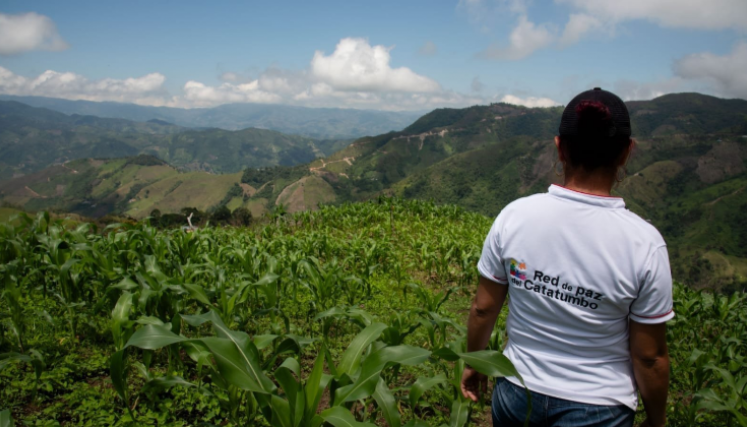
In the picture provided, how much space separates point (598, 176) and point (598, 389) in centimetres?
80

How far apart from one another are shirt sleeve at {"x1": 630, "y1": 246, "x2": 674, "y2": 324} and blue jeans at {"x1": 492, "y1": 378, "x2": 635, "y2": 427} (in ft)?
1.25

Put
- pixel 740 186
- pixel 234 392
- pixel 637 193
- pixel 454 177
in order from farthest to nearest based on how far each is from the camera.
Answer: pixel 454 177 < pixel 637 193 < pixel 740 186 < pixel 234 392

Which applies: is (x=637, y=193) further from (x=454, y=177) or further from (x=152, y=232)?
(x=152, y=232)

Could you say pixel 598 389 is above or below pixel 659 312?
below

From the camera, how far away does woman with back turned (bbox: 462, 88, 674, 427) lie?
4.40 feet

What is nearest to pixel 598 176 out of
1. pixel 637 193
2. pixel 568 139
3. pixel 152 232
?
pixel 568 139

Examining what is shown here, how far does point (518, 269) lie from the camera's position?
5.06ft

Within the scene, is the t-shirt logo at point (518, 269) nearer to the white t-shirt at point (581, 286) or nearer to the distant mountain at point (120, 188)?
the white t-shirt at point (581, 286)

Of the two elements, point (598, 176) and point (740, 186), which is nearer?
point (598, 176)

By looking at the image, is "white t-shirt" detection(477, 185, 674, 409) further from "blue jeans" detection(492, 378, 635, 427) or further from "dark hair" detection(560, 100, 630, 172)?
"dark hair" detection(560, 100, 630, 172)

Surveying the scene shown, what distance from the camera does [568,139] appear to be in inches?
58.5

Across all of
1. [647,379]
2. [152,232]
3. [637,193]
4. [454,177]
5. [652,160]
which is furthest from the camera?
[454,177]

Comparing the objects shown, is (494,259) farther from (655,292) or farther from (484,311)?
(655,292)

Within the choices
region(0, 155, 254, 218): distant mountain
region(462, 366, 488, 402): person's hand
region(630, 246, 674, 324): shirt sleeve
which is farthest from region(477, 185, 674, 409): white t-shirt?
region(0, 155, 254, 218): distant mountain
